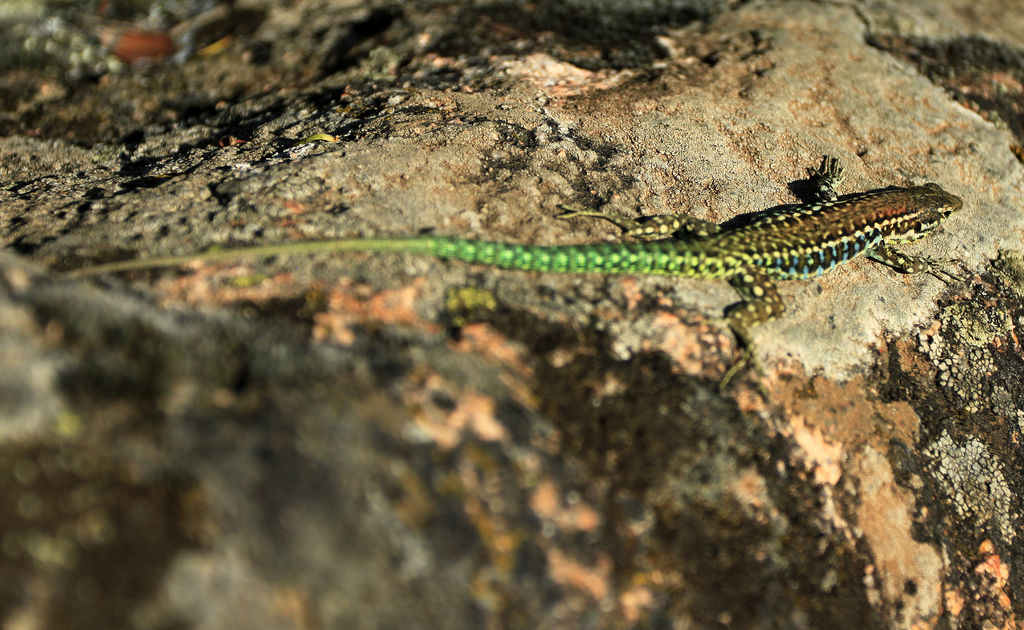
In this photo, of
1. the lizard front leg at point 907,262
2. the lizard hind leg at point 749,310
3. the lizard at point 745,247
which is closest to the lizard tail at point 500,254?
the lizard at point 745,247

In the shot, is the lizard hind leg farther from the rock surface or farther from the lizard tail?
the lizard tail

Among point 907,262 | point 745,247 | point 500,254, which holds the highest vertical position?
point 500,254

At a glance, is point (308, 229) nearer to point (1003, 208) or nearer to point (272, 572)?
point (272, 572)

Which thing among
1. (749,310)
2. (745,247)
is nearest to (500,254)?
(749,310)

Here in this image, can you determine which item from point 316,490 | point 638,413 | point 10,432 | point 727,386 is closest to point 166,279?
point 10,432

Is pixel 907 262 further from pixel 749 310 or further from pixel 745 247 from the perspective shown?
pixel 749 310

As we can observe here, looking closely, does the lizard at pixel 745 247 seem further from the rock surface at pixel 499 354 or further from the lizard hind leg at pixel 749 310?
the rock surface at pixel 499 354
